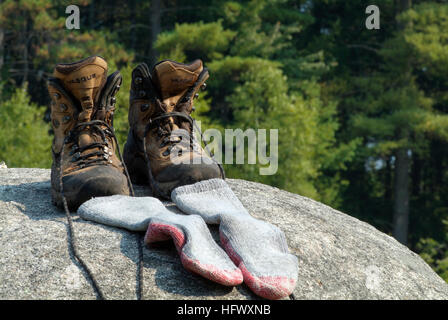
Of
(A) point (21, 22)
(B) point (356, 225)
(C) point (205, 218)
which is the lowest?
(B) point (356, 225)

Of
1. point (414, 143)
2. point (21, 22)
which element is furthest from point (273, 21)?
point (21, 22)

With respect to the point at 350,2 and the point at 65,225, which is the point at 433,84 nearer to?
the point at 350,2

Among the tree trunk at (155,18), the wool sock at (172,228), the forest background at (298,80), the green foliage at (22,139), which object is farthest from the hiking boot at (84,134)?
the tree trunk at (155,18)

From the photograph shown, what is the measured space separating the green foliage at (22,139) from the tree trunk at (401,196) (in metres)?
11.1

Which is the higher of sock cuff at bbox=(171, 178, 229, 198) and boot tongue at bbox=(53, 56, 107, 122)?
boot tongue at bbox=(53, 56, 107, 122)

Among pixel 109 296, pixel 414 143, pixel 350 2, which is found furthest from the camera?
pixel 350 2

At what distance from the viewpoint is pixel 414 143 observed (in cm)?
1769

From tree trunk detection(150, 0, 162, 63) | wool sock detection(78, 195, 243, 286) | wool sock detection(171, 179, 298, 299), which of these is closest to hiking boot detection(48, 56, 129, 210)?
wool sock detection(78, 195, 243, 286)

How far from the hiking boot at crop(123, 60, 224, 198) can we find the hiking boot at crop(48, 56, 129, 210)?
0.63 feet

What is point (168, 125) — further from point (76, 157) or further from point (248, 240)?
point (248, 240)

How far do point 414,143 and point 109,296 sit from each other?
1701 centimetres

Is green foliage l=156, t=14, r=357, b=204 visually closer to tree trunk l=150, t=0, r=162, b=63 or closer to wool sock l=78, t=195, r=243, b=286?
tree trunk l=150, t=0, r=162, b=63

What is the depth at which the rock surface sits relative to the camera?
2.01 meters

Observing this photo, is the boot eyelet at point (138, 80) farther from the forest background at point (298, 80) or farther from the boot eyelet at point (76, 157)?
the forest background at point (298, 80)
